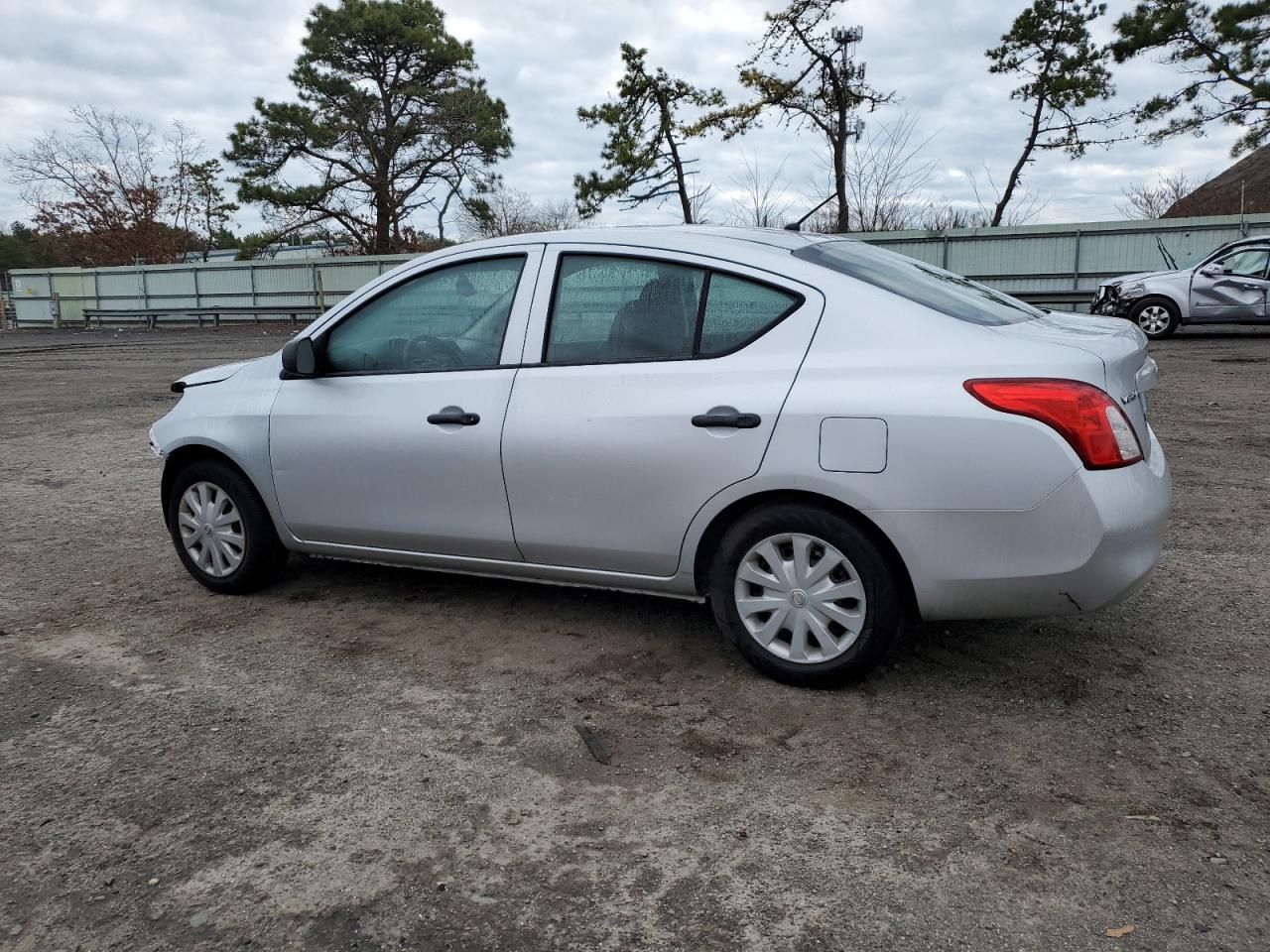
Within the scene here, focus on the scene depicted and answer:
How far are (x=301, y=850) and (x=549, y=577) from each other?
1539 millimetres

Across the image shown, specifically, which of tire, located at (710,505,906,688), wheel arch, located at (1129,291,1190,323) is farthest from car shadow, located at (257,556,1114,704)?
wheel arch, located at (1129,291,1190,323)

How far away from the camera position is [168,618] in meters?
4.34

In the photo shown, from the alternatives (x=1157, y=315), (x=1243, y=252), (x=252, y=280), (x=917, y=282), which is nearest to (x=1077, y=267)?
(x=1157, y=315)

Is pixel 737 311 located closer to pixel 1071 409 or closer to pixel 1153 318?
→ pixel 1071 409

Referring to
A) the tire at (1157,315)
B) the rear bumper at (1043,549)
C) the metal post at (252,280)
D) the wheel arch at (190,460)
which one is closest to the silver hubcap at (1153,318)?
the tire at (1157,315)

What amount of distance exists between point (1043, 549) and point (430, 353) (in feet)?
7.90

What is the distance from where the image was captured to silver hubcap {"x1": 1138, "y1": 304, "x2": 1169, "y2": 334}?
55.8ft

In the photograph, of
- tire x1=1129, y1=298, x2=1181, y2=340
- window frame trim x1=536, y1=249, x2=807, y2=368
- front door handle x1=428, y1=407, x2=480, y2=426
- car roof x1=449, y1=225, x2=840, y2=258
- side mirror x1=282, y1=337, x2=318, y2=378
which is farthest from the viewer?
tire x1=1129, y1=298, x2=1181, y2=340

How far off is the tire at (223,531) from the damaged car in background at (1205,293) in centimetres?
1639

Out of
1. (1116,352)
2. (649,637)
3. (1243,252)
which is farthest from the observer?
(1243,252)

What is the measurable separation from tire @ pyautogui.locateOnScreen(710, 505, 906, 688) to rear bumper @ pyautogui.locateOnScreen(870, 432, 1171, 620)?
117 millimetres

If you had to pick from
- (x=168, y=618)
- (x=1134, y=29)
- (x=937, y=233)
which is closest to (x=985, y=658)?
(x=168, y=618)

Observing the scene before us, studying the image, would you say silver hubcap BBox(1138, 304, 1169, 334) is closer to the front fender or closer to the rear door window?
the rear door window

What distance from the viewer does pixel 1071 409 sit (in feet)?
9.68
